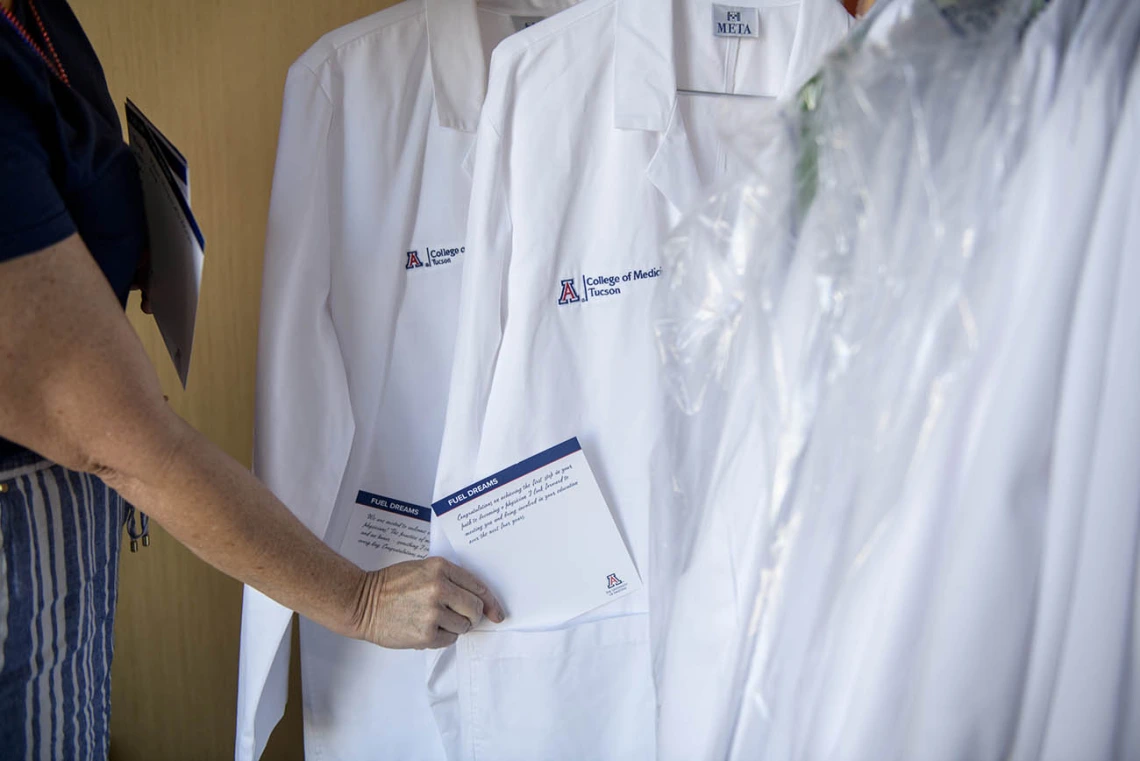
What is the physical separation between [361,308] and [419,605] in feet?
1.15

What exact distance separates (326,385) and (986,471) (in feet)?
2.26

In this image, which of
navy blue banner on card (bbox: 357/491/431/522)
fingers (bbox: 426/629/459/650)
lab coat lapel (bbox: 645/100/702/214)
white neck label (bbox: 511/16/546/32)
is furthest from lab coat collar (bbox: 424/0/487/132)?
→ fingers (bbox: 426/629/459/650)

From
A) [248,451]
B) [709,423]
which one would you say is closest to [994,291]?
[709,423]

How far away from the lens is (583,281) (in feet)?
2.87

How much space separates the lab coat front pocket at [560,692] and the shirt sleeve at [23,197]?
0.57m

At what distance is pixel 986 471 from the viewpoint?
15.8 inches

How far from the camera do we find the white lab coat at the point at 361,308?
2.82 ft

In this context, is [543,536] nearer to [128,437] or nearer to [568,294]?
[568,294]

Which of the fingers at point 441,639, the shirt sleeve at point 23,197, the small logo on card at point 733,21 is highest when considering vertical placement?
the small logo on card at point 733,21

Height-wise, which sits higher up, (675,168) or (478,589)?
(675,168)

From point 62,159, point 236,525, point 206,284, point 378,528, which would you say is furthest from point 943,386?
point 206,284

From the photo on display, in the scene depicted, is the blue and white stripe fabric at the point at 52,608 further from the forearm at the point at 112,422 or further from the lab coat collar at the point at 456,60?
the lab coat collar at the point at 456,60

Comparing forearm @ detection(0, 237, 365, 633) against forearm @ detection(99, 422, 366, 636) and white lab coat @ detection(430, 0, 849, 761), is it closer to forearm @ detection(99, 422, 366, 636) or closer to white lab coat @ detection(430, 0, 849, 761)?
forearm @ detection(99, 422, 366, 636)

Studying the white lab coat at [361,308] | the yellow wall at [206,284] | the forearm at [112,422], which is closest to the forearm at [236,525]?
the forearm at [112,422]
